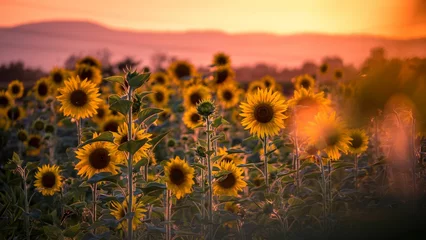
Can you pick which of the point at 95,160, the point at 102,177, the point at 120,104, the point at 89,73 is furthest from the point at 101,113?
the point at 120,104

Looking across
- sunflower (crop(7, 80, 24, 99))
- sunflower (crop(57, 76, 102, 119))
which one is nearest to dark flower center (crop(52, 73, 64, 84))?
sunflower (crop(7, 80, 24, 99))

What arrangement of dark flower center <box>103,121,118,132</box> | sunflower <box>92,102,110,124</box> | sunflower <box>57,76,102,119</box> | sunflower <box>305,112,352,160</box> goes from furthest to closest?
sunflower <box>92,102,110,124</box>
dark flower center <box>103,121,118,132</box>
sunflower <box>57,76,102,119</box>
sunflower <box>305,112,352,160</box>

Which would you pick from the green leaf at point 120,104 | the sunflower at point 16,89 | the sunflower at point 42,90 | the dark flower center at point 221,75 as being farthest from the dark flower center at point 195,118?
the sunflower at point 16,89

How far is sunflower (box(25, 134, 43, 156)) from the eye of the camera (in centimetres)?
753

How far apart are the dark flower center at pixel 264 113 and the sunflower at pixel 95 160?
116 centimetres

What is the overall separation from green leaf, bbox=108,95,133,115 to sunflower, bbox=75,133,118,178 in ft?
2.48

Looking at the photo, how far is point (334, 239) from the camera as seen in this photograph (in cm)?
251

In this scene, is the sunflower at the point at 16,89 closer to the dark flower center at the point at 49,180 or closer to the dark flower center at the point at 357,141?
the dark flower center at the point at 49,180

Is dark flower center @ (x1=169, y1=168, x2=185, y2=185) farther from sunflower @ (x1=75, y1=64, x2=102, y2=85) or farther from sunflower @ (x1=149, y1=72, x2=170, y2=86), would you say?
sunflower @ (x1=149, y1=72, x2=170, y2=86)

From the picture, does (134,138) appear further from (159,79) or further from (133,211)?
(159,79)

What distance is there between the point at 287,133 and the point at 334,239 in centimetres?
207

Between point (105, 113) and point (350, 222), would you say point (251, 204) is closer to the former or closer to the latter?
point (350, 222)

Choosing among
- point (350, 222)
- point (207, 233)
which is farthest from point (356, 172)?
point (350, 222)

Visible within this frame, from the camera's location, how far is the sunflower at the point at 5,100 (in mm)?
8887
